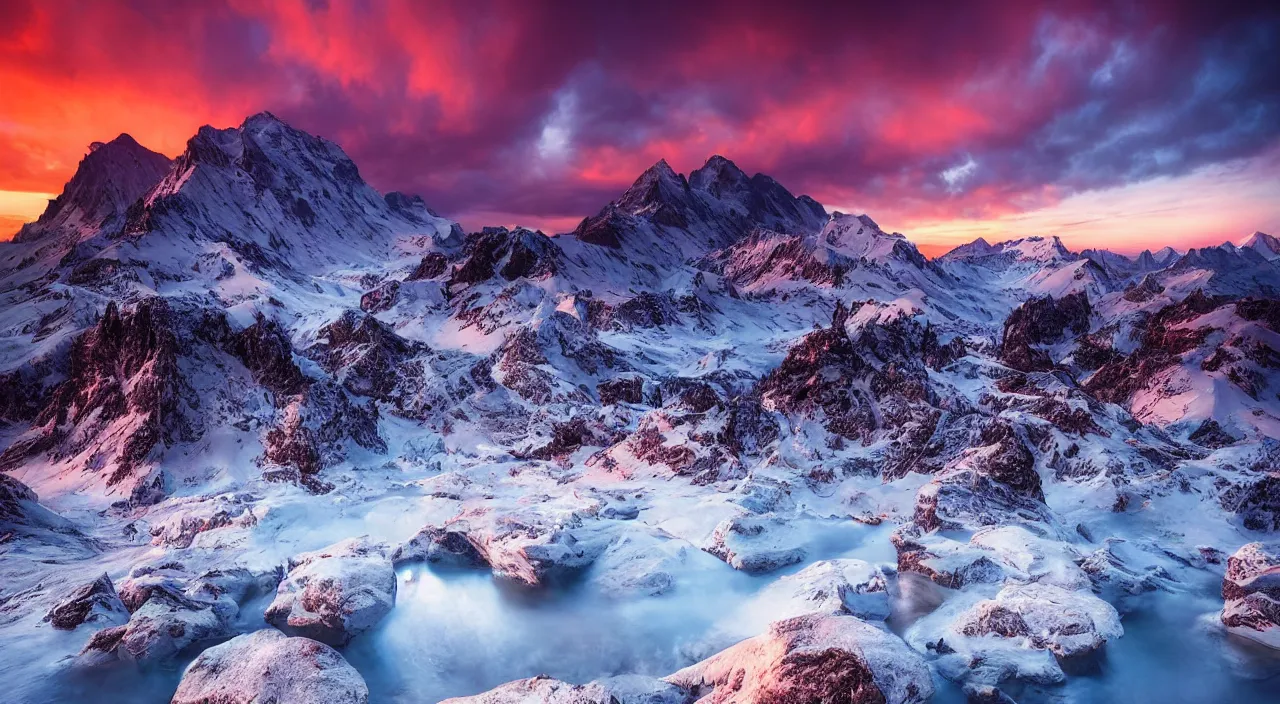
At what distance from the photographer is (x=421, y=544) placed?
3956cm

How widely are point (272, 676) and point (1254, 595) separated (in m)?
40.9

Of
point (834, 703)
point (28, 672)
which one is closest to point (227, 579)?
point (28, 672)

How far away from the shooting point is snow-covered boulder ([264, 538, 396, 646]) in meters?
30.5

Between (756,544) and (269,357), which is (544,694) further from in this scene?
(269,357)

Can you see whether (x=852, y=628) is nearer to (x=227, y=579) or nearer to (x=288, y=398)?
(x=227, y=579)

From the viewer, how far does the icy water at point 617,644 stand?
86.0 feet

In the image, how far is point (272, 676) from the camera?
21406mm

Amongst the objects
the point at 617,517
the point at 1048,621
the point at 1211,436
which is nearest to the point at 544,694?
the point at 1048,621

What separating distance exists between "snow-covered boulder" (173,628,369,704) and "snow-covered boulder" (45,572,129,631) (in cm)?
879

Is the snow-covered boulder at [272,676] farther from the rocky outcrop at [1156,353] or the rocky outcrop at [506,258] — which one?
the rocky outcrop at [506,258]

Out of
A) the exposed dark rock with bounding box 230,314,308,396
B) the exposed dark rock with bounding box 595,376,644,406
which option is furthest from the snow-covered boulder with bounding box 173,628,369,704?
the exposed dark rock with bounding box 595,376,644,406

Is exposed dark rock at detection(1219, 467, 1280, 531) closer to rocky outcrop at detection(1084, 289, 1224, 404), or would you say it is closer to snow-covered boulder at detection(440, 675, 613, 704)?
rocky outcrop at detection(1084, 289, 1224, 404)

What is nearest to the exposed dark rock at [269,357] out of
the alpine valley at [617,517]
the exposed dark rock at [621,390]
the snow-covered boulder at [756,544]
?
the alpine valley at [617,517]

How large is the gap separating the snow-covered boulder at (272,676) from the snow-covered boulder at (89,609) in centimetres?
879
